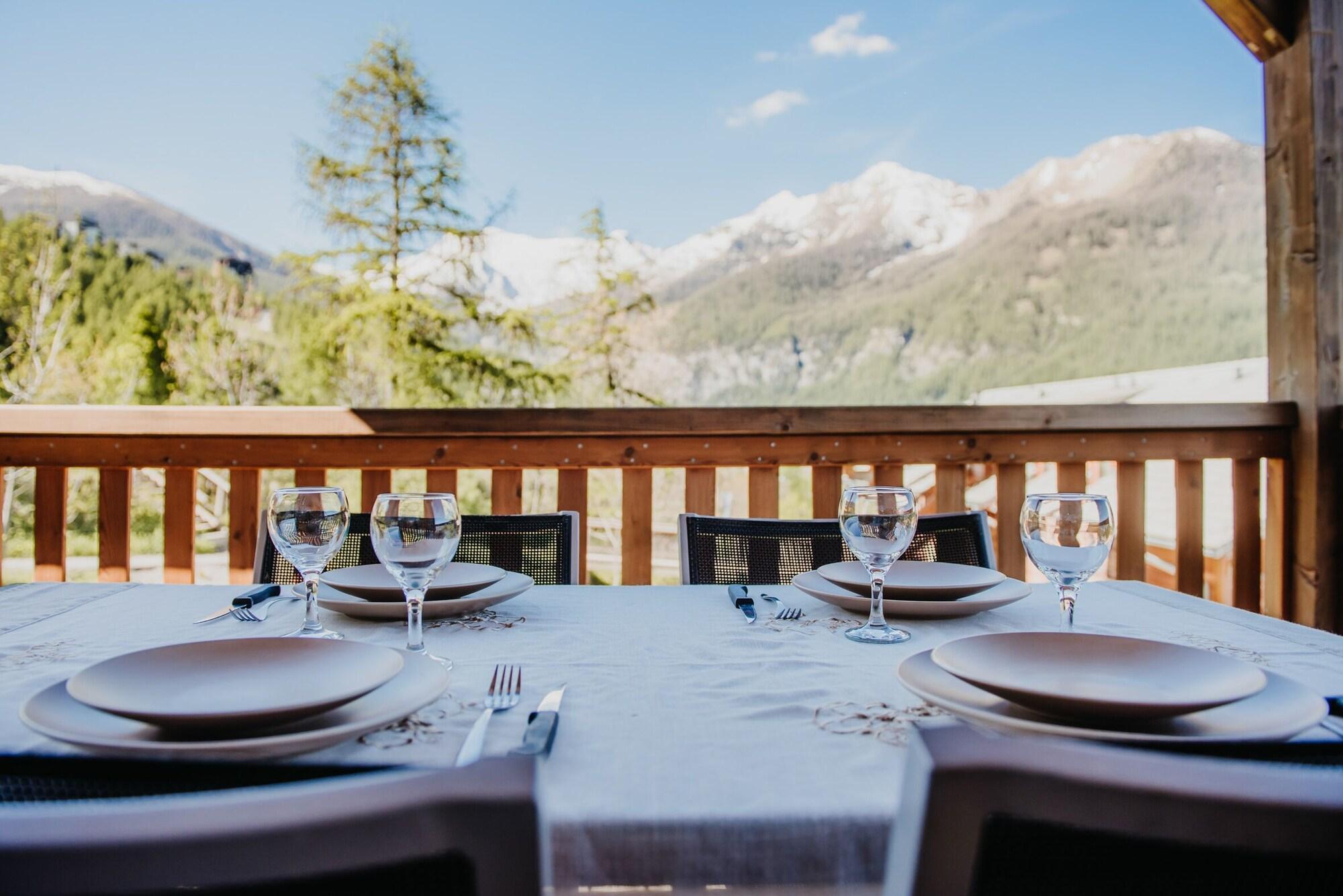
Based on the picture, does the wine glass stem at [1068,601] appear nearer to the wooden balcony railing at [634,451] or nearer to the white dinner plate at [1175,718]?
the white dinner plate at [1175,718]

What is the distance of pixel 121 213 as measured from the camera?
1102 centimetres

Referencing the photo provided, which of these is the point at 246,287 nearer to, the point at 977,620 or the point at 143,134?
the point at 143,134

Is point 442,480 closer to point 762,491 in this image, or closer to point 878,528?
point 762,491

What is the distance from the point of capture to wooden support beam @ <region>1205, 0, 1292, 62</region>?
7.27ft

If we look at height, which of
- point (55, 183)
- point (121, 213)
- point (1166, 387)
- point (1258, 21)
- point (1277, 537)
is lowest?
point (1277, 537)

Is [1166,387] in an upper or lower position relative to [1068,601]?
upper

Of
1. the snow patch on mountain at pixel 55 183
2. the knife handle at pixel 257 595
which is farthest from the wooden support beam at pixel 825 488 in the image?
the snow patch on mountain at pixel 55 183

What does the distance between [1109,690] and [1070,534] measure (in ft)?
0.84

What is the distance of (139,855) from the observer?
0.80ft

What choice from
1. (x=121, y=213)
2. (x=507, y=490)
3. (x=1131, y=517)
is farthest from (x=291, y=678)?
(x=121, y=213)

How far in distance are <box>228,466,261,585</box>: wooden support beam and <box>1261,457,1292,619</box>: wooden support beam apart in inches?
101

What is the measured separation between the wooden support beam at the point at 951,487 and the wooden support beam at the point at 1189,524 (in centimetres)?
55

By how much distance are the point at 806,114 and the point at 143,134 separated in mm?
8865

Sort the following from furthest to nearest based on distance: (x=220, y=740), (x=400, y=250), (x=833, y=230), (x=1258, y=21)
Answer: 1. (x=400, y=250)
2. (x=833, y=230)
3. (x=1258, y=21)
4. (x=220, y=740)
